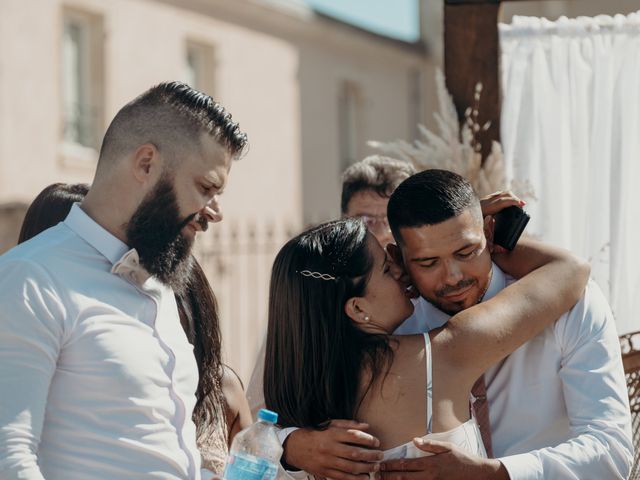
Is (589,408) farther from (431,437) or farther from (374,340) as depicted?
(374,340)

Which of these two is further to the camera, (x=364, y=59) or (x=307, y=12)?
(x=364, y=59)

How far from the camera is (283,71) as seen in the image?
18.8 m

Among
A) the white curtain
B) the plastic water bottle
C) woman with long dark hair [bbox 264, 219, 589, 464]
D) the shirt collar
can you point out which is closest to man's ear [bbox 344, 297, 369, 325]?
woman with long dark hair [bbox 264, 219, 589, 464]

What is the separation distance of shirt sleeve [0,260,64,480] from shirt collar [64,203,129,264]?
0.79 feet

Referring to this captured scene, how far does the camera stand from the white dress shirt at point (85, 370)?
2410 millimetres

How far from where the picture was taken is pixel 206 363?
129 inches

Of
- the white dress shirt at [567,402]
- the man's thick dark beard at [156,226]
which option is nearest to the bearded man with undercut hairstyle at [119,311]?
the man's thick dark beard at [156,226]

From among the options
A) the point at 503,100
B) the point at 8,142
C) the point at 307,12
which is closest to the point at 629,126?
the point at 503,100

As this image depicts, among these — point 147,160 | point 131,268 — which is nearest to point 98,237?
point 131,268

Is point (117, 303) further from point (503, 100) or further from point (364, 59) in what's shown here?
point (364, 59)

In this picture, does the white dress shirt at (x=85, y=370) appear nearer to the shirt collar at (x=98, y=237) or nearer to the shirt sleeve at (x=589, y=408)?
the shirt collar at (x=98, y=237)

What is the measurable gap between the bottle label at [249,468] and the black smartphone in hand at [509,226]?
0.96 m

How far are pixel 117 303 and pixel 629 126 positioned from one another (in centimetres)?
242

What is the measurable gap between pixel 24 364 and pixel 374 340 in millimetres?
877
